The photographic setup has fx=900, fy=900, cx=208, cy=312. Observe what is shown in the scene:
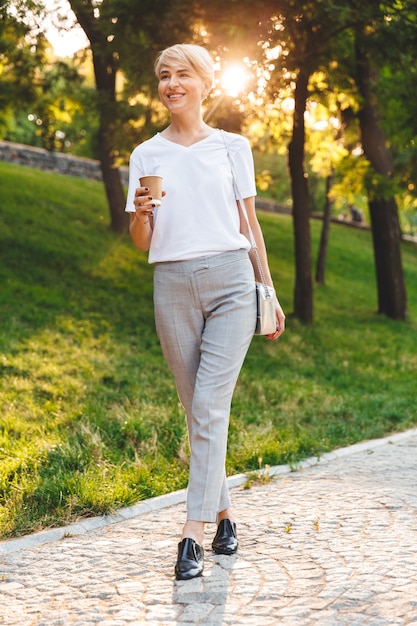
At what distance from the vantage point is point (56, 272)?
49.2 ft

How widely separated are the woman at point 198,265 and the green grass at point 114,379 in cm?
133

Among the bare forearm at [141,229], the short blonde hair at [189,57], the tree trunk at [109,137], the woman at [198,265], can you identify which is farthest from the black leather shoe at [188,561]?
the tree trunk at [109,137]

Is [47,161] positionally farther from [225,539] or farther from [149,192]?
[149,192]

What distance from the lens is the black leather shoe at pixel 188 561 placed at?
4086 millimetres

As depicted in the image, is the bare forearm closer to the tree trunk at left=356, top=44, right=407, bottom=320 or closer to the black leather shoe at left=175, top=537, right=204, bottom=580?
the black leather shoe at left=175, top=537, right=204, bottom=580

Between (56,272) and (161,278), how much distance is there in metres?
10.9

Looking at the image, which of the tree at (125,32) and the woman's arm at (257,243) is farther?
the tree at (125,32)

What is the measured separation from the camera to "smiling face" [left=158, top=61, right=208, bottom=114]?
4.30 metres

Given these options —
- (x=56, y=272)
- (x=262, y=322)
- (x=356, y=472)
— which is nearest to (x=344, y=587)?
(x=262, y=322)

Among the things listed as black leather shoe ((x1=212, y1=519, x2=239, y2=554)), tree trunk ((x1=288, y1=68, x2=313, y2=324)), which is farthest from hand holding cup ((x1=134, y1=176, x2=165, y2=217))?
tree trunk ((x1=288, y1=68, x2=313, y2=324))

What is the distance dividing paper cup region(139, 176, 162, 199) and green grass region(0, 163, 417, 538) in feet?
7.14

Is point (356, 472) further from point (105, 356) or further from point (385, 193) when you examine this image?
point (385, 193)

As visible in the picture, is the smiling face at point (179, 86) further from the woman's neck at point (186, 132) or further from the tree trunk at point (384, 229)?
the tree trunk at point (384, 229)

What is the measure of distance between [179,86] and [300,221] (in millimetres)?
10897
